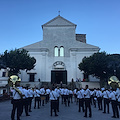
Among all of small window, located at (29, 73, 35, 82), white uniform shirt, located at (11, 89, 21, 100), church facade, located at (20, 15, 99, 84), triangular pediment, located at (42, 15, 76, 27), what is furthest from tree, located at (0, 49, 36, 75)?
white uniform shirt, located at (11, 89, 21, 100)

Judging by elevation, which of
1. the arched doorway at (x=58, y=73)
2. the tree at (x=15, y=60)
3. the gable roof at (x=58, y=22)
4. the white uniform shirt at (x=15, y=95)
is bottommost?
the white uniform shirt at (x=15, y=95)

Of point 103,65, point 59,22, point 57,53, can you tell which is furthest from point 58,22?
point 103,65

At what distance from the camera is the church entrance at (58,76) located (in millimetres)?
33219

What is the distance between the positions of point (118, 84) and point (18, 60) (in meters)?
21.4

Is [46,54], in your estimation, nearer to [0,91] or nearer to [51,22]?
[51,22]

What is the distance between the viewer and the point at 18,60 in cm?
2653

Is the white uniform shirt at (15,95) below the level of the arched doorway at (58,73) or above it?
below

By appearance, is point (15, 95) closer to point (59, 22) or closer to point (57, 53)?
point (57, 53)

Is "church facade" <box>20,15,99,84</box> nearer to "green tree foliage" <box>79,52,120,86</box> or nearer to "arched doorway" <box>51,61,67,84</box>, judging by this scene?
"arched doorway" <box>51,61,67,84</box>

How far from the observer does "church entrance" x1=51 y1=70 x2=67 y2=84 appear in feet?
109

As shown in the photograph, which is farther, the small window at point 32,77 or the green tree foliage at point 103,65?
the small window at point 32,77

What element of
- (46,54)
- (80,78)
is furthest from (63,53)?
(80,78)

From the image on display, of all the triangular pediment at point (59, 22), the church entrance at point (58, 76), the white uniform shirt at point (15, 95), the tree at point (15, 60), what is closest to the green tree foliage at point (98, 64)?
the church entrance at point (58, 76)

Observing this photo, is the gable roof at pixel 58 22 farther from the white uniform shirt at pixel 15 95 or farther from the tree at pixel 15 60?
the white uniform shirt at pixel 15 95
